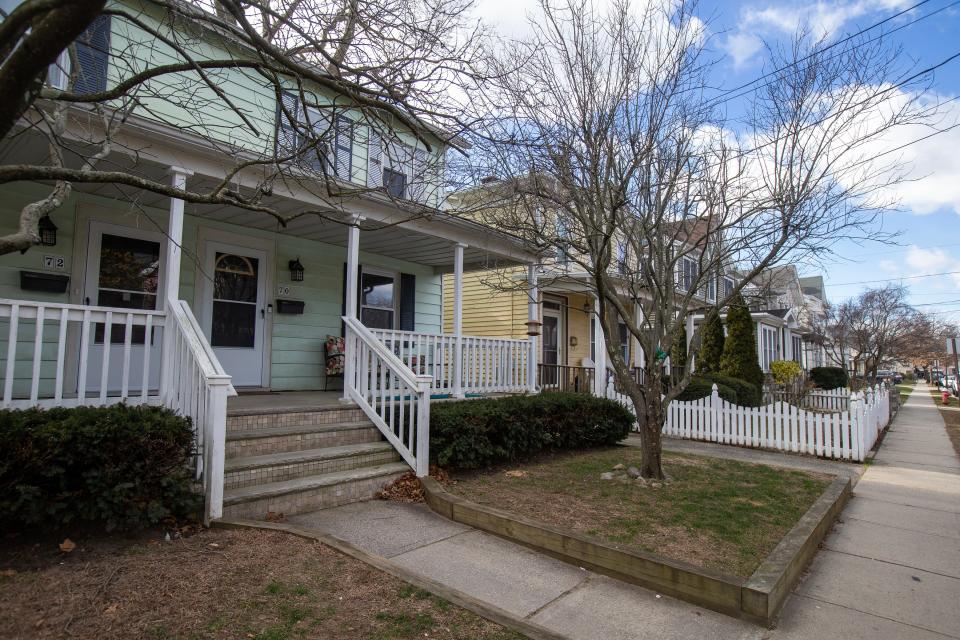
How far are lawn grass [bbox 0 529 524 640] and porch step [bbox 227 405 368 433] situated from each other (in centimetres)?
159

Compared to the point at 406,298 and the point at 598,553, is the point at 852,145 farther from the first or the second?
the point at 406,298

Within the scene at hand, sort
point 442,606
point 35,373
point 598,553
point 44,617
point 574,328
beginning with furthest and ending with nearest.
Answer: point 574,328 < point 35,373 < point 598,553 < point 442,606 < point 44,617

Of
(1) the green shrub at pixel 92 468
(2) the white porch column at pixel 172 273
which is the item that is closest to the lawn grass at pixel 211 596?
(1) the green shrub at pixel 92 468

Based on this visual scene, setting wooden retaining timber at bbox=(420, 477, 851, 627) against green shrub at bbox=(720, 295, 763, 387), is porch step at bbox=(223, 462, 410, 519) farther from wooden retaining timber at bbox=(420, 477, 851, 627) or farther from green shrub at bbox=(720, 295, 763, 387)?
green shrub at bbox=(720, 295, 763, 387)

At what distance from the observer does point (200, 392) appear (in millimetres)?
4336

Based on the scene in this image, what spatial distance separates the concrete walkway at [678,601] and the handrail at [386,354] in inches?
49.5

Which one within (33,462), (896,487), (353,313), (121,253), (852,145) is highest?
(852,145)

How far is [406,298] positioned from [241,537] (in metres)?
6.34

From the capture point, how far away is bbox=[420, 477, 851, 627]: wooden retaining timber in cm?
317

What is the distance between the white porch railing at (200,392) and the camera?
4008 millimetres

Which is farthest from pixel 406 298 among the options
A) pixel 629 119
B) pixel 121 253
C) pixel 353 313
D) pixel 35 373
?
pixel 35 373

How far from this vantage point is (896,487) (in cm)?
649

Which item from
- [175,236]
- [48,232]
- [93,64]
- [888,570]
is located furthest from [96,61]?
[888,570]

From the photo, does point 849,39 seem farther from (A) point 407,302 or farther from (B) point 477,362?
(A) point 407,302
